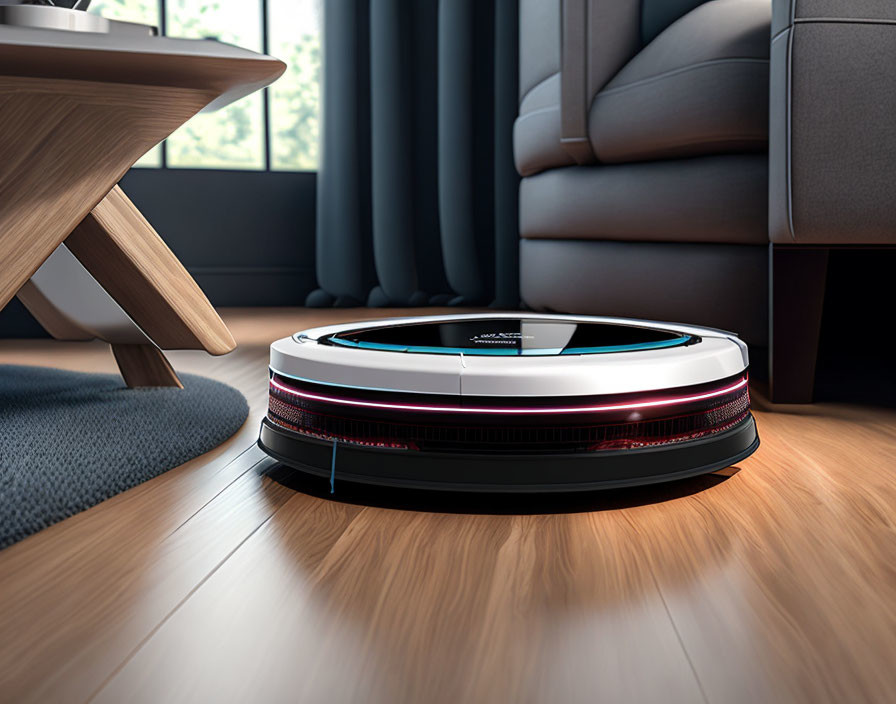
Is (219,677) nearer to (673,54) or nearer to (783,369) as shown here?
(783,369)

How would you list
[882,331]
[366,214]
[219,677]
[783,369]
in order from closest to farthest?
[219,677] → [783,369] → [882,331] → [366,214]

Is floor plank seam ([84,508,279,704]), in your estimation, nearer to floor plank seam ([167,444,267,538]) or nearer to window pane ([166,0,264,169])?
floor plank seam ([167,444,267,538])

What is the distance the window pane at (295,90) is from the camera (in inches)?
132

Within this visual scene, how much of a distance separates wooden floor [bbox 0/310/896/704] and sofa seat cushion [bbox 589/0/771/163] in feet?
2.28

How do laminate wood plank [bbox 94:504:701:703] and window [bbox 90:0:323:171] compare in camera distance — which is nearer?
laminate wood plank [bbox 94:504:701:703]

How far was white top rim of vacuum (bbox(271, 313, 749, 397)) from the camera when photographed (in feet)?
2.16

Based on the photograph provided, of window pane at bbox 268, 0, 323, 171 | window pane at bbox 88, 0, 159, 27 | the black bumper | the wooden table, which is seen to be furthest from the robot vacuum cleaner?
window pane at bbox 88, 0, 159, 27

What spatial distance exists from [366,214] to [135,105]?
2441 mm

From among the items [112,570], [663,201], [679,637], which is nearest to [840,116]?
[663,201]

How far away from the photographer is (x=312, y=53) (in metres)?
3.40

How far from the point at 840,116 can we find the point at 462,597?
82 cm

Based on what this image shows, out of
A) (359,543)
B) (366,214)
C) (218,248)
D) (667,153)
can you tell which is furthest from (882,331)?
(218,248)

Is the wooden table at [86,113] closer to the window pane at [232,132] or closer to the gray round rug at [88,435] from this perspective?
the gray round rug at [88,435]

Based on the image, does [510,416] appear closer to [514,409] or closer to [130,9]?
[514,409]
